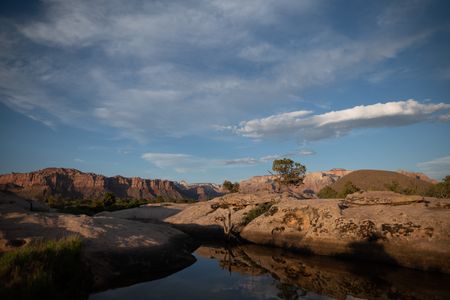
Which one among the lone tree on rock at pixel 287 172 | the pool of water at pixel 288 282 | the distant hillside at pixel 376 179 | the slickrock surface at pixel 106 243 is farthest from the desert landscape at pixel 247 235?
the distant hillside at pixel 376 179

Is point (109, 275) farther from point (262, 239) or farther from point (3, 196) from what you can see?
point (262, 239)

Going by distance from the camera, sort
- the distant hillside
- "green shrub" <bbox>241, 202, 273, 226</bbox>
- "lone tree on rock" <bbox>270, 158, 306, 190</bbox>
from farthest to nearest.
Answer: the distant hillside < "lone tree on rock" <bbox>270, 158, 306, 190</bbox> < "green shrub" <bbox>241, 202, 273, 226</bbox>

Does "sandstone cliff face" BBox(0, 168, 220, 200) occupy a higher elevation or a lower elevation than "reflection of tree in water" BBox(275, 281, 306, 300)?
higher

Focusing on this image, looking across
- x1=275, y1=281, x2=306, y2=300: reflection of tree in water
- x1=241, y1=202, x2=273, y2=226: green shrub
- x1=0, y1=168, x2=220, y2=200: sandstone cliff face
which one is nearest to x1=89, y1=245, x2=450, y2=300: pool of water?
x1=275, y1=281, x2=306, y2=300: reflection of tree in water

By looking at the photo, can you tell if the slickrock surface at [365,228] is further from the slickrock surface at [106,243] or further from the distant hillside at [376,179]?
the distant hillside at [376,179]

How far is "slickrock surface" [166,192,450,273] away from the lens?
1733 cm

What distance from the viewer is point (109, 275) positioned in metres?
13.5

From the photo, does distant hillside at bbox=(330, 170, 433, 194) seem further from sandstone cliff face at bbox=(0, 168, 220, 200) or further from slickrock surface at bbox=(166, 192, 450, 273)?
sandstone cliff face at bbox=(0, 168, 220, 200)

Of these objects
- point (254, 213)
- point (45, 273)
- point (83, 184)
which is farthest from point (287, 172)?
point (83, 184)

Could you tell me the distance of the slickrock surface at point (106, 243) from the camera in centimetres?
1360

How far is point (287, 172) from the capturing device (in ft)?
244

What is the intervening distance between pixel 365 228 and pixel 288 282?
9026 mm

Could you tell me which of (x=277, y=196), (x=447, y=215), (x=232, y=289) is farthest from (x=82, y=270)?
(x=277, y=196)

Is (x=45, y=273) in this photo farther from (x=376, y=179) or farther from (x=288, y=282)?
(x=376, y=179)
